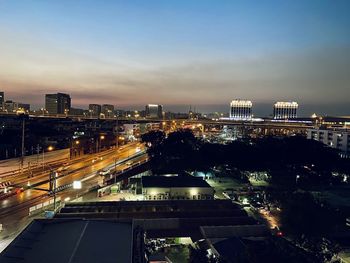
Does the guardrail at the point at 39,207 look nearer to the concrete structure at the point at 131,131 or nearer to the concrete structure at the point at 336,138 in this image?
the concrete structure at the point at 336,138

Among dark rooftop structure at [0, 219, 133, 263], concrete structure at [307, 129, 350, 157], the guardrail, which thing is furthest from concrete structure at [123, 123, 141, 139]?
dark rooftop structure at [0, 219, 133, 263]

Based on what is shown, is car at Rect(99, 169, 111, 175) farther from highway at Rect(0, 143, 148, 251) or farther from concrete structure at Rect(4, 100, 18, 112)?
concrete structure at Rect(4, 100, 18, 112)

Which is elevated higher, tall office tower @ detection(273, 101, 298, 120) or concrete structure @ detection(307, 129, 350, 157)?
tall office tower @ detection(273, 101, 298, 120)

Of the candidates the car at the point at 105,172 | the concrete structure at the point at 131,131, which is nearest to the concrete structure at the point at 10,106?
the concrete structure at the point at 131,131

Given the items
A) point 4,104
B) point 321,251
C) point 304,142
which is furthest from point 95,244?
point 4,104

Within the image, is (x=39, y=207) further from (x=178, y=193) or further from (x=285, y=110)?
(x=285, y=110)

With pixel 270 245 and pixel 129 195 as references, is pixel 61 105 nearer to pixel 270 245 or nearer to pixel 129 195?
pixel 129 195

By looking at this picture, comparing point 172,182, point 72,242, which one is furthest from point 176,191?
point 72,242
